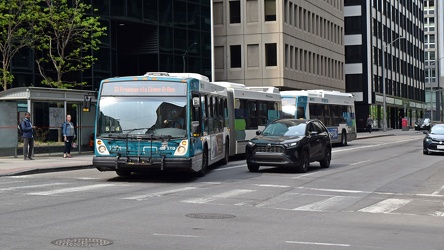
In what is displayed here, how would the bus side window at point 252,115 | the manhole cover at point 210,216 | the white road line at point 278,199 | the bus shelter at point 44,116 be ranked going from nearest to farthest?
the manhole cover at point 210,216 < the white road line at point 278,199 < the bus shelter at point 44,116 < the bus side window at point 252,115

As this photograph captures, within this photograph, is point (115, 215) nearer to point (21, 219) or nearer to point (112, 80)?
point (21, 219)

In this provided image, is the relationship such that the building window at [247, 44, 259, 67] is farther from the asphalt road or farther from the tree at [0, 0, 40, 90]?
the asphalt road

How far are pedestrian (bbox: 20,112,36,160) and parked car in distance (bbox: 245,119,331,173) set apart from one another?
30.8 ft

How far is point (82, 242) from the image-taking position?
9859 mm

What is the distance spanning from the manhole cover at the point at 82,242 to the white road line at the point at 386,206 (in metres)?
6.14

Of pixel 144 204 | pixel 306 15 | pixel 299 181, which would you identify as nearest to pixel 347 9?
pixel 306 15

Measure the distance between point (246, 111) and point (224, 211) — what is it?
57.1ft

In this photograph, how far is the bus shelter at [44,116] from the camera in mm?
29500

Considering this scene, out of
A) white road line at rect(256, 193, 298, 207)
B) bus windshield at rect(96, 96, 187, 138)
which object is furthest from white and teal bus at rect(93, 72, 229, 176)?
white road line at rect(256, 193, 298, 207)

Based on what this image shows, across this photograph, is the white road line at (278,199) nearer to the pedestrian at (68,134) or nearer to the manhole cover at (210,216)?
the manhole cover at (210,216)

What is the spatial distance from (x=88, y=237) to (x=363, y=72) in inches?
3296

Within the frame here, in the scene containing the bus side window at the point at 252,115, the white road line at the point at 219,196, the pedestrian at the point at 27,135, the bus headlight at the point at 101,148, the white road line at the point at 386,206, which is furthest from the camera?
the bus side window at the point at 252,115

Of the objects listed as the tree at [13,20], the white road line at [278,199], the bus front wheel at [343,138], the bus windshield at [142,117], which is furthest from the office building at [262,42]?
the white road line at [278,199]

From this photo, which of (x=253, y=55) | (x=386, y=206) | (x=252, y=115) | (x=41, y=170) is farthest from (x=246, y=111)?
(x=253, y=55)
